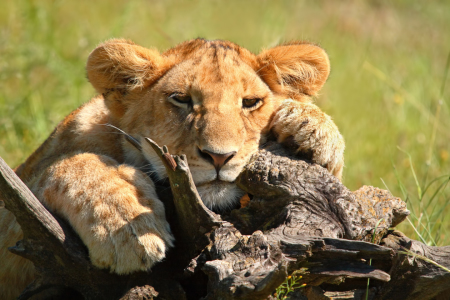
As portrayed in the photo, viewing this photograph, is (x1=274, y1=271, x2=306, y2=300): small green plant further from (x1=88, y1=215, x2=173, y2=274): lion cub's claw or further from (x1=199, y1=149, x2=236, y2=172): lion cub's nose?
(x1=199, y1=149, x2=236, y2=172): lion cub's nose

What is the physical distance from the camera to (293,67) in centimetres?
432

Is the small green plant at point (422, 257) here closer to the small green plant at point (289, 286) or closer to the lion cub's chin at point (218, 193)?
the small green plant at point (289, 286)

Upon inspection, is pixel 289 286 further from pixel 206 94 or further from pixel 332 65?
pixel 332 65

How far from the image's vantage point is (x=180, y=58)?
4.36 m

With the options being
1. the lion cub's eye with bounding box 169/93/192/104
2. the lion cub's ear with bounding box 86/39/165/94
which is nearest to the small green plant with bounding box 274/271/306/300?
the lion cub's eye with bounding box 169/93/192/104

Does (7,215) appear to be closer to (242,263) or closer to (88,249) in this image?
(88,249)

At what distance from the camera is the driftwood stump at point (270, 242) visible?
8.89 feet

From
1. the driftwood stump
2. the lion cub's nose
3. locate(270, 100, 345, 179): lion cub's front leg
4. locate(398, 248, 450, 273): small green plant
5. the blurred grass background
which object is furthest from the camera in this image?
the blurred grass background

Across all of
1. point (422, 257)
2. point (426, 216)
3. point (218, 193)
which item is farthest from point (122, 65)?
point (426, 216)

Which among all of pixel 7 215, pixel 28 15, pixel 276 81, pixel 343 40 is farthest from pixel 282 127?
pixel 343 40

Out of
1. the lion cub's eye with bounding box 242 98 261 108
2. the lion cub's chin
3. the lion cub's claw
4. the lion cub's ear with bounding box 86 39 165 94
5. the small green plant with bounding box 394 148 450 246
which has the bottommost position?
the small green plant with bounding box 394 148 450 246

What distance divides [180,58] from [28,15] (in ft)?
15.9

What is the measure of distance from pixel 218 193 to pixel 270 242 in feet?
2.68

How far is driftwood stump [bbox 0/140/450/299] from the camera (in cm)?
271
